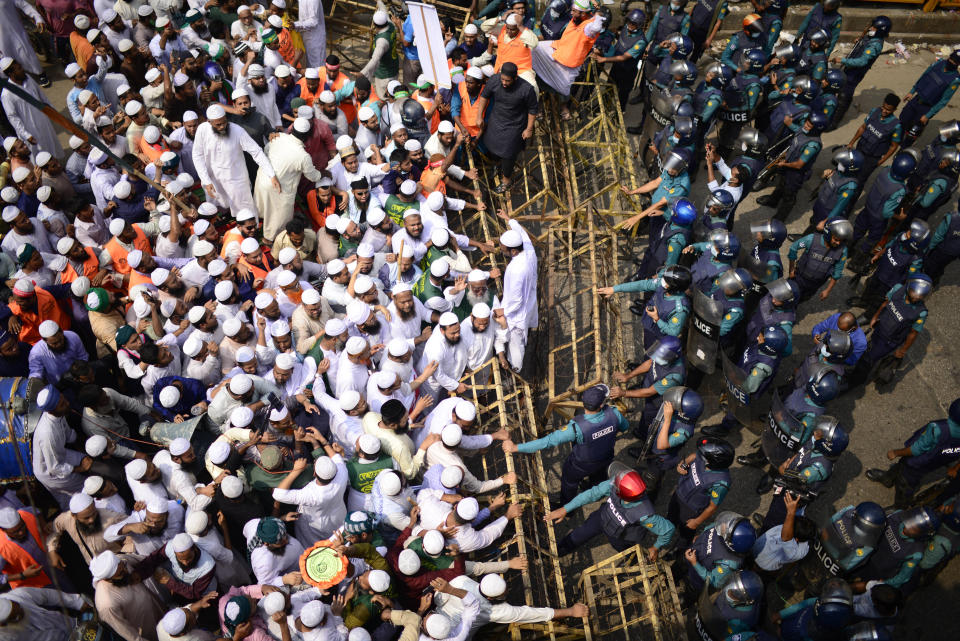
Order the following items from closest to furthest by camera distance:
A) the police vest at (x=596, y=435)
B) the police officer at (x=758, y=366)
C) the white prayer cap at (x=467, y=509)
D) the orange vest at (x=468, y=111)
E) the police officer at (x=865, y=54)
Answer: the white prayer cap at (x=467, y=509) < the police vest at (x=596, y=435) < the police officer at (x=758, y=366) < the orange vest at (x=468, y=111) < the police officer at (x=865, y=54)

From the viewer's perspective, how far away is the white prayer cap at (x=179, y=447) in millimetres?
5656

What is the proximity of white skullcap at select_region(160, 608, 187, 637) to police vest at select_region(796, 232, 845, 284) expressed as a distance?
24.1ft

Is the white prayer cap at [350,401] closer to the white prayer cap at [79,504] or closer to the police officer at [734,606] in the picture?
the white prayer cap at [79,504]

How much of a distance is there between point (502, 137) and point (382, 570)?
5.91 m

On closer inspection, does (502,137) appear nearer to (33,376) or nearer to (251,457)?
(251,457)

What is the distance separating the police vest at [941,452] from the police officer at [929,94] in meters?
5.68

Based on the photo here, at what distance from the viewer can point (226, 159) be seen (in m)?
8.20

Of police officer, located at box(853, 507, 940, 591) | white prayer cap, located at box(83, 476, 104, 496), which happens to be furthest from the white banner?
police officer, located at box(853, 507, 940, 591)

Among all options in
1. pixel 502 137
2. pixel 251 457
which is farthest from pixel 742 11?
pixel 251 457

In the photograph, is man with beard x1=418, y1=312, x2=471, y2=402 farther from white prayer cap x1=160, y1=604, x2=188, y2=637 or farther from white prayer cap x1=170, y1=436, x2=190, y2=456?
white prayer cap x1=160, y1=604, x2=188, y2=637

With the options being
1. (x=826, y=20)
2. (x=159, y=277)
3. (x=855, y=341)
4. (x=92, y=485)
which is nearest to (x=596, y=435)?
(x=855, y=341)

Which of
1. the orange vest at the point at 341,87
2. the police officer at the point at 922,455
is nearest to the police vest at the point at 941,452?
the police officer at the point at 922,455

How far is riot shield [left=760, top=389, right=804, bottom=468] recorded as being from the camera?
6.82m

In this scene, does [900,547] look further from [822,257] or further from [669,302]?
[822,257]
